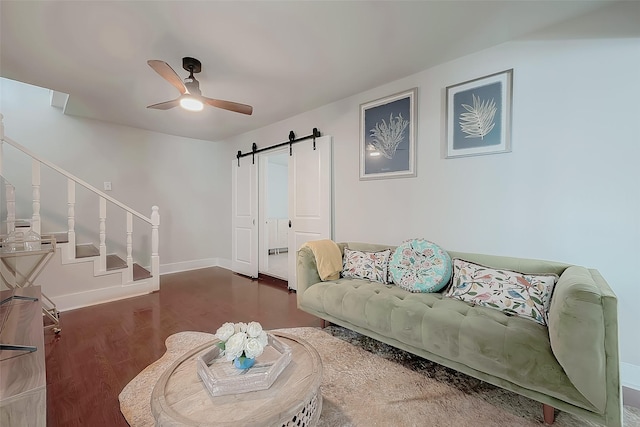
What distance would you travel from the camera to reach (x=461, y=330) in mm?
1519

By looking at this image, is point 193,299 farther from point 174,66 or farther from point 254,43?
point 254,43

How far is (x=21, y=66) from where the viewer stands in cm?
231

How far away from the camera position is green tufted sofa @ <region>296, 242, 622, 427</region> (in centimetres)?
116

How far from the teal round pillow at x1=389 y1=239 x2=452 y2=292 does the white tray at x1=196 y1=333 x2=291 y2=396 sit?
4.15ft

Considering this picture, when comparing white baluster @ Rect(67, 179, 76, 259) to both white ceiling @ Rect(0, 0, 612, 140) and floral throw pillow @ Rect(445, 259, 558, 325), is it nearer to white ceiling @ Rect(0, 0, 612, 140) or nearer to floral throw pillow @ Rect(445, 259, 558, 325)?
white ceiling @ Rect(0, 0, 612, 140)

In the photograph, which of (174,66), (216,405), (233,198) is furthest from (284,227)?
(216,405)

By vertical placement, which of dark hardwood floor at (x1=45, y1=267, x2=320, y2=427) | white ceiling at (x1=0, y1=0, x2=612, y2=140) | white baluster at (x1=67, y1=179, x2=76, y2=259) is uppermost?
white ceiling at (x1=0, y1=0, x2=612, y2=140)

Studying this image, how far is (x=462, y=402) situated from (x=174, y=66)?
3328 millimetres

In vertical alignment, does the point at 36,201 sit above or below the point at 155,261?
above

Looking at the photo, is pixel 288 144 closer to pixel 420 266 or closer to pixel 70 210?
pixel 420 266

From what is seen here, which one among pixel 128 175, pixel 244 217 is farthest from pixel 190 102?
pixel 128 175

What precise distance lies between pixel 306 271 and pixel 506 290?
1510mm

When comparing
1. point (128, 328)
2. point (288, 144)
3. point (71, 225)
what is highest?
point (288, 144)

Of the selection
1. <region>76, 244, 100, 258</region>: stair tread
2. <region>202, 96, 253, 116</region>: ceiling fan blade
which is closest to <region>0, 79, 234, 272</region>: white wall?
<region>76, 244, 100, 258</region>: stair tread
